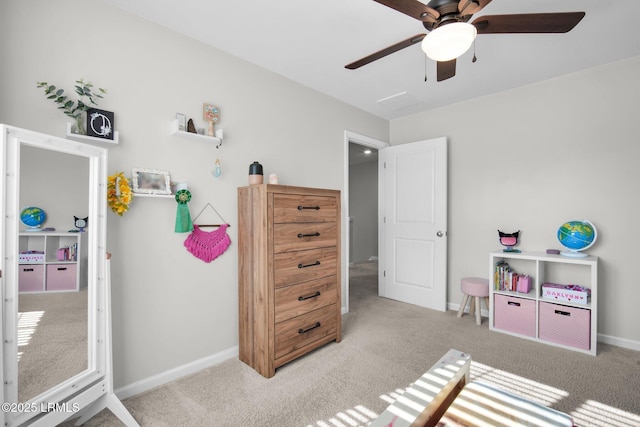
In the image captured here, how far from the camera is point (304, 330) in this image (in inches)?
93.7

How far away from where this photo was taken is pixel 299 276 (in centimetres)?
235

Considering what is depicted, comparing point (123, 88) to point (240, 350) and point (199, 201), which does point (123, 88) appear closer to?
point (199, 201)

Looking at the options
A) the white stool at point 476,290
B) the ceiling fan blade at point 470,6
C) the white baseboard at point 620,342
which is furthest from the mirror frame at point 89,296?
the white baseboard at point 620,342

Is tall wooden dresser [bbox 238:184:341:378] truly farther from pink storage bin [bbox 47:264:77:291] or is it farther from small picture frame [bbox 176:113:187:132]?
pink storage bin [bbox 47:264:77:291]

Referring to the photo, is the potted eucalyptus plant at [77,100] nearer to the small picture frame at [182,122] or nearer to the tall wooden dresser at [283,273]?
the small picture frame at [182,122]

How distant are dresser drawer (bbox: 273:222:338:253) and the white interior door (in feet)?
4.97

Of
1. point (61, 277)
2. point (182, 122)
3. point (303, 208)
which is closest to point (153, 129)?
point (182, 122)

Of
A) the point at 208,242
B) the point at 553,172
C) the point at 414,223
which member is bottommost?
the point at 208,242

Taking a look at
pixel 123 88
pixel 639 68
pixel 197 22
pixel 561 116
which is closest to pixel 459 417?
pixel 123 88

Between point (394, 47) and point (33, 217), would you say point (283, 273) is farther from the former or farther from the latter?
point (394, 47)

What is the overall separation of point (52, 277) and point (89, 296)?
202 mm

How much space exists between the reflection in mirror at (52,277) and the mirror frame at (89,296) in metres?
0.03

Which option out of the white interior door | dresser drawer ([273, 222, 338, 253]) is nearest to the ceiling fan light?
dresser drawer ([273, 222, 338, 253])

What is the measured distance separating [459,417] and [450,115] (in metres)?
3.35
